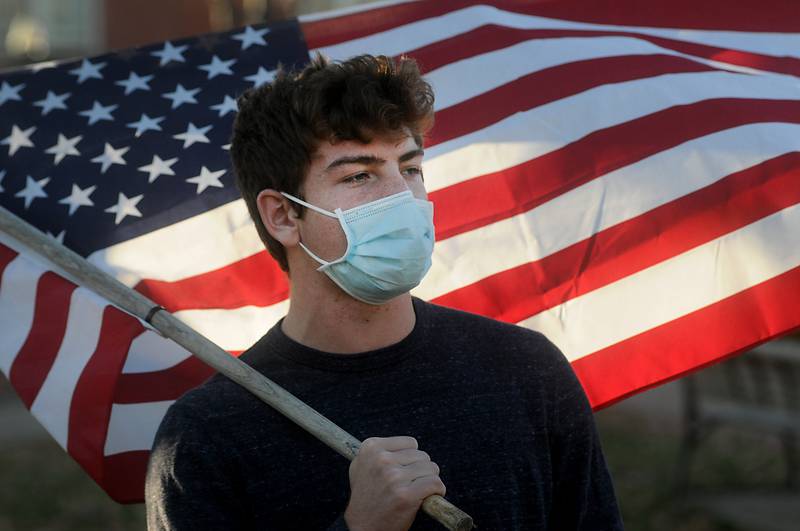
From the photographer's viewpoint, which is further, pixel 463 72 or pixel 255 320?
pixel 463 72

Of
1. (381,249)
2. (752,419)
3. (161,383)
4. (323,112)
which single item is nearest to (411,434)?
(381,249)

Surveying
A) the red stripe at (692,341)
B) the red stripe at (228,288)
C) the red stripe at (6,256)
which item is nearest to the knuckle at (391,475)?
the red stripe at (692,341)

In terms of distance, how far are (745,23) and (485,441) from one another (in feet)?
6.63

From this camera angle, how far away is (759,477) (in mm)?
8023

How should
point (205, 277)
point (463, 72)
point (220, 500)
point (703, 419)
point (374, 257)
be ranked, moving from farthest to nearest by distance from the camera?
point (703, 419) → point (463, 72) → point (205, 277) → point (374, 257) → point (220, 500)

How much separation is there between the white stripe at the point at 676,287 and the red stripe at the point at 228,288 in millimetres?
759

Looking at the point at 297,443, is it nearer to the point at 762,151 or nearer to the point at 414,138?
the point at 414,138

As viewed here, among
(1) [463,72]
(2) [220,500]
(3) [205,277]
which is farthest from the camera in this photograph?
(1) [463,72]

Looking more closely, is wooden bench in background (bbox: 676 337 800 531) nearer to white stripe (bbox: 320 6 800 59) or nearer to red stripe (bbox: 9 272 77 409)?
white stripe (bbox: 320 6 800 59)

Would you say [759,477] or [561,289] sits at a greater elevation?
[561,289]

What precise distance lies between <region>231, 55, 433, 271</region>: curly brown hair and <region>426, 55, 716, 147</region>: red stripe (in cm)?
94

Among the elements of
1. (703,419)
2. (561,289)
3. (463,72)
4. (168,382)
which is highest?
(463,72)

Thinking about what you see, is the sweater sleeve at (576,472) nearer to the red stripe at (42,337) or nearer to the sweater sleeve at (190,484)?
the sweater sleeve at (190,484)

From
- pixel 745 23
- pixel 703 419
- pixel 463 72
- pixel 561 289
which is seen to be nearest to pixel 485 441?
pixel 561 289
